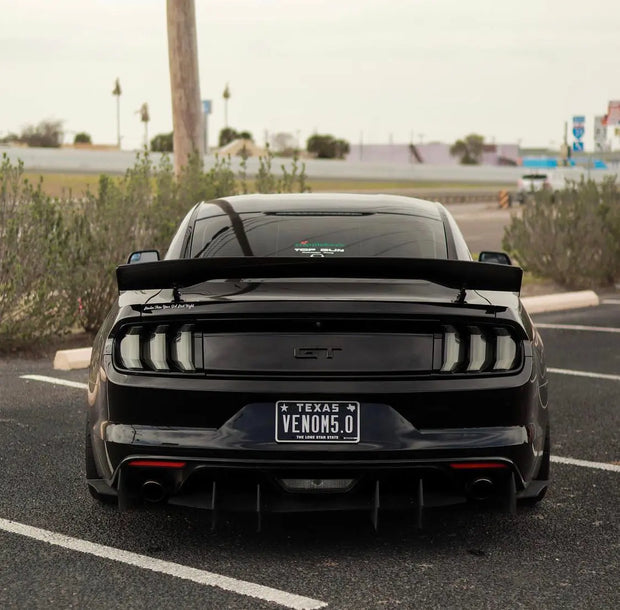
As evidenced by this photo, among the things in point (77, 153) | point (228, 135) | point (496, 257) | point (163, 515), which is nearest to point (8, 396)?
point (163, 515)

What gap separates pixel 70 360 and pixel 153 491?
578 centimetres

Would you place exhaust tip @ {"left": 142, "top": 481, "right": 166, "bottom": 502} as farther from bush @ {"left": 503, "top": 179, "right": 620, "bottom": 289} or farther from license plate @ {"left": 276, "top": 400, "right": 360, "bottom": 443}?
bush @ {"left": 503, "top": 179, "right": 620, "bottom": 289}

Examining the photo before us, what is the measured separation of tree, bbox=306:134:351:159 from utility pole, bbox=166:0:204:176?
9515 cm

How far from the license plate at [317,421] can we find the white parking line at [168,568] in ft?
1.96

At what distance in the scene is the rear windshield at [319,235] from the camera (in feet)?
19.8

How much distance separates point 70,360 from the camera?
412 inches

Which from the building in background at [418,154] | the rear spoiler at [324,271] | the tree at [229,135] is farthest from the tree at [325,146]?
the rear spoiler at [324,271]

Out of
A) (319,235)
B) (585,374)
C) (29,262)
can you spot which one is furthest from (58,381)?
(585,374)

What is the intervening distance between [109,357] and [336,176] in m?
70.8

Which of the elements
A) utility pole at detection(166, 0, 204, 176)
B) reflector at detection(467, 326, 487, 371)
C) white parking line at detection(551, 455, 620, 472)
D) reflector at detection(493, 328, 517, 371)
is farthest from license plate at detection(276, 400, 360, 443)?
utility pole at detection(166, 0, 204, 176)

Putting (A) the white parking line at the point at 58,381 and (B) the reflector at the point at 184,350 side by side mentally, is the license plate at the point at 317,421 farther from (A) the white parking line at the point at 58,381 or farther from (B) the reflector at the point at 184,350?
(A) the white parking line at the point at 58,381

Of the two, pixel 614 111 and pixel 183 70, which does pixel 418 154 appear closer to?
pixel 614 111

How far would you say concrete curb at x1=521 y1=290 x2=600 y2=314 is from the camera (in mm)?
15578

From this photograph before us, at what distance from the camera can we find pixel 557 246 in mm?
18484
